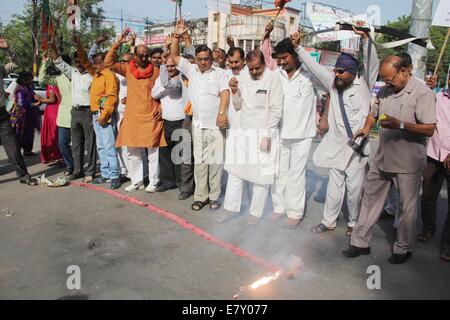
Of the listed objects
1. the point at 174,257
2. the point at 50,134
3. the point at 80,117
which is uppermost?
the point at 80,117

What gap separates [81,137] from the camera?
5758mm

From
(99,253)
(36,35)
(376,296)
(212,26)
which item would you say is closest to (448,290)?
(376,296)

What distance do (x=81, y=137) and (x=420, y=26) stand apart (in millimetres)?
5414

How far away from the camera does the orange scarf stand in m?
4.99

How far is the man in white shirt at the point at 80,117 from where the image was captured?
18.1ft

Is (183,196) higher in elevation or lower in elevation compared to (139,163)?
lower

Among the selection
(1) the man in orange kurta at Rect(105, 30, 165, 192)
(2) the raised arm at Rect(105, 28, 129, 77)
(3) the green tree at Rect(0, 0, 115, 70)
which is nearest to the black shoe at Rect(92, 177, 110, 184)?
(1) the man in orange kurta at Rect(105, 30, 165, 192)

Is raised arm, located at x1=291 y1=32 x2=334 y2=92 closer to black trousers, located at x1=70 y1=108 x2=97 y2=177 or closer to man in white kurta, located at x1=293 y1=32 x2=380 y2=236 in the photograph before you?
man in white kurta, located at x1=293 y1=32 x2=380 y2=236

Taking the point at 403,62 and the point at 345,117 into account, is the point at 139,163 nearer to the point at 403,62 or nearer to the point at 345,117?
the point at 345,117

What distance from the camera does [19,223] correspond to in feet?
13.6

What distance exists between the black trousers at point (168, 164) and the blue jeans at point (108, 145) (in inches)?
26.4

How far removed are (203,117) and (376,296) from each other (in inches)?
107

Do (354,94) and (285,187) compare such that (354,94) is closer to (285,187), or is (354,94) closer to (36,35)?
(285,187)

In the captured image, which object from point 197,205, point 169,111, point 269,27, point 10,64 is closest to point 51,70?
point 10,64
